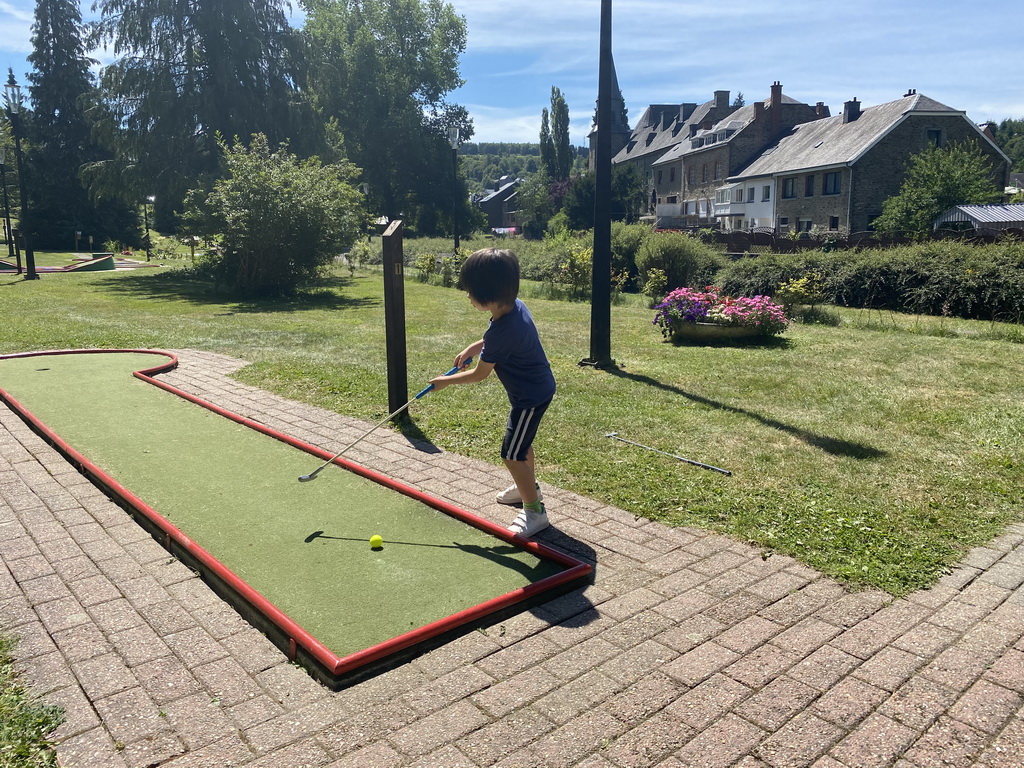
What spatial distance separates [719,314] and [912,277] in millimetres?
6958

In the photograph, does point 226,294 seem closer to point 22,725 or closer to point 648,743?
point 22,725

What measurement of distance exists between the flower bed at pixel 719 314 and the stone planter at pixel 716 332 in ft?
→ 0.05

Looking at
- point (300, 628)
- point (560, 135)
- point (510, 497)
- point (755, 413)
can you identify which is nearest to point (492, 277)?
point (510, 497)

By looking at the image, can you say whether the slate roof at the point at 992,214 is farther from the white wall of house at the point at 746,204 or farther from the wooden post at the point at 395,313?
the wooden post at the point at 395,313

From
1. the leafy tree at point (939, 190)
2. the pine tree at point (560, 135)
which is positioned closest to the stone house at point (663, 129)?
the pine tree at point (560, 135)

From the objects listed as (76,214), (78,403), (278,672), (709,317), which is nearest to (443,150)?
(76,214)

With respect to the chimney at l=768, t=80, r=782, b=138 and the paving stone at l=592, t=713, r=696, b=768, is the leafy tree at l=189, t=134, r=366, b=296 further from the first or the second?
the chimney at l=768, t=80, r=782, b=138

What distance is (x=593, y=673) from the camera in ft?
9.12

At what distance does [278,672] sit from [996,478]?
446 cm

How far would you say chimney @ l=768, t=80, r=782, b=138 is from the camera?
4725 cm

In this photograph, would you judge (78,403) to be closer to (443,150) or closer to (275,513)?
(275,513)

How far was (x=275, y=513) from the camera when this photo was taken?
13.9ft

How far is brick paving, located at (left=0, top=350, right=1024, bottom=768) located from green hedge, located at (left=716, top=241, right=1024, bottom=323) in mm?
11872

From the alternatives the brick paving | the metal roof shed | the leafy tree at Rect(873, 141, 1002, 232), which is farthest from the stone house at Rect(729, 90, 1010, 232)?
the brick paving
